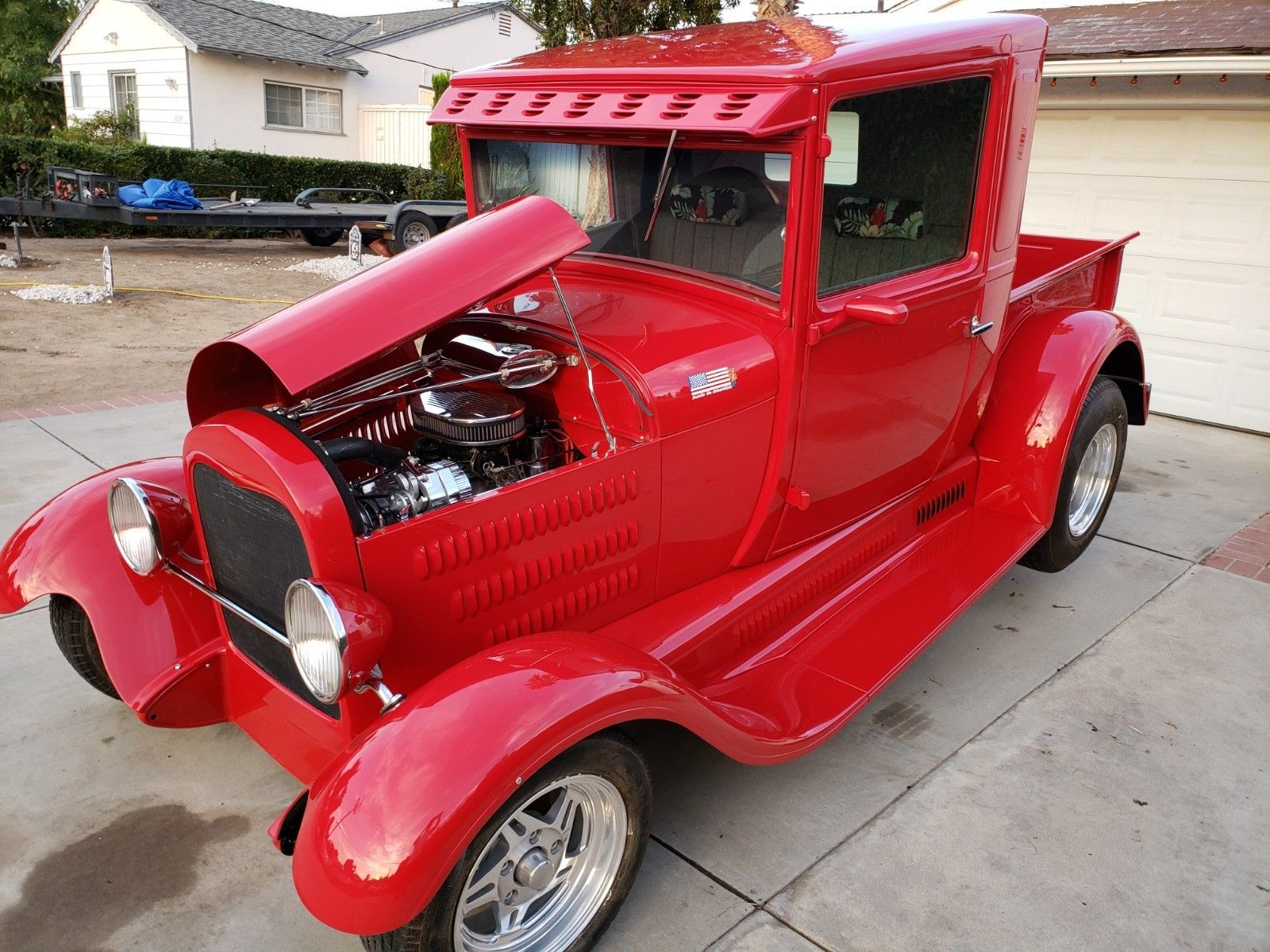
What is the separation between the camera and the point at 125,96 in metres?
20.9

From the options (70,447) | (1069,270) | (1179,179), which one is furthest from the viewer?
(1179,179)

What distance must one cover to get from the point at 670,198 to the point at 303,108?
20.8 metres

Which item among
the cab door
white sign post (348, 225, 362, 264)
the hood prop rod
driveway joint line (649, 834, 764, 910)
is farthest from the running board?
white sign post (348, 225, 362, 264)

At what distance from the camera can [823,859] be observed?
2.65 meters

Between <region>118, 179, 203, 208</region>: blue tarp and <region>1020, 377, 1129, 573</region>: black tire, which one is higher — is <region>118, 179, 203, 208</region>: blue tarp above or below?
above

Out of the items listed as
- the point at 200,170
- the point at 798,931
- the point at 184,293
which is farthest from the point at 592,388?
the point at 200,170

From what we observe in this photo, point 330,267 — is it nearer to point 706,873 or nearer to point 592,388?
point 592,388

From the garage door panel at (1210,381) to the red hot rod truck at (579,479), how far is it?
4.07 m

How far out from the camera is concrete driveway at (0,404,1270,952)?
95.6 inches

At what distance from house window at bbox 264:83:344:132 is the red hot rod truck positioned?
64.5 ft

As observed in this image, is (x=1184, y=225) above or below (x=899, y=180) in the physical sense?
below

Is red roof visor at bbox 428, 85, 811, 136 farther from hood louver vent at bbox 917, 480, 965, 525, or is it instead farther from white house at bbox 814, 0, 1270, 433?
white house at bbox 814, 0, 1270, 433

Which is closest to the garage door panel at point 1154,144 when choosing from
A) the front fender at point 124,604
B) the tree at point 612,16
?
the tree at point 612,16

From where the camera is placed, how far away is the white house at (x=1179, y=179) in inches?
245
